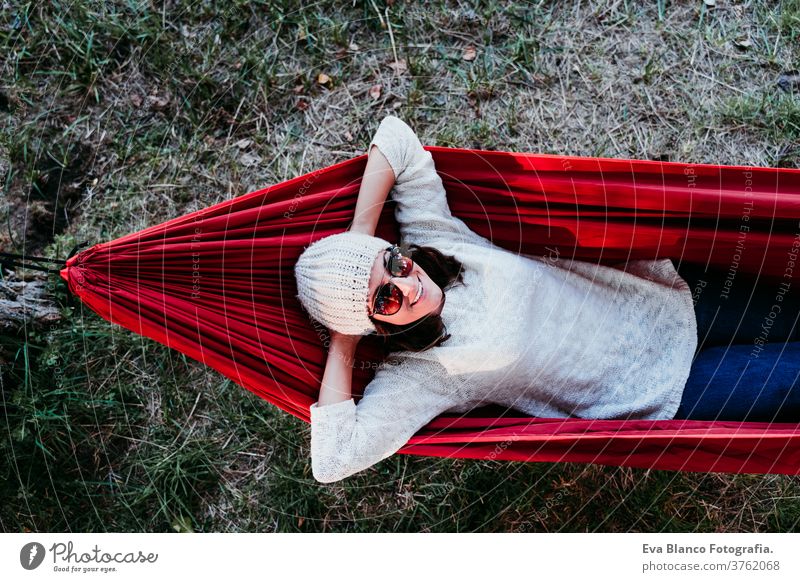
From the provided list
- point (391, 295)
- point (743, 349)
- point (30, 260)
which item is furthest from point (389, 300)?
point (30, 260)

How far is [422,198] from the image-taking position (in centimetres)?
149

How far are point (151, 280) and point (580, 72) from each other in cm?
149

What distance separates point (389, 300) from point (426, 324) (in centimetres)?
13

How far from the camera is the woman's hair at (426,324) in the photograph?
1420 mm

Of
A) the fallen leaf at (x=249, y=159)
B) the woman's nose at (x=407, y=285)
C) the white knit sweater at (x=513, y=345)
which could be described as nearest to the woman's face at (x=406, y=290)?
the woman's nose at (x=407, y=285)

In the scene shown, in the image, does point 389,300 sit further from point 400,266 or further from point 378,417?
point 378,417

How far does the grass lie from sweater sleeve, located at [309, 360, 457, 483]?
0.52 meters

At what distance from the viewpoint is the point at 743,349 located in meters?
1.59

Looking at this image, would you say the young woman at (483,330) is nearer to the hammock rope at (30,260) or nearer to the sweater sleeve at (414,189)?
the sweater sleeve at (414,189)

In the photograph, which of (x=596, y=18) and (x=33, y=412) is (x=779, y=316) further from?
(x=33, y=412)

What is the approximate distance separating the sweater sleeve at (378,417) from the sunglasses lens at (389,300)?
0.20 m

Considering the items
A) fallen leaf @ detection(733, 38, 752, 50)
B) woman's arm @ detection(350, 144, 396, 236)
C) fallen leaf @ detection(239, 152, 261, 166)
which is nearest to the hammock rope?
fallen leaf @ detection(239, 152, 261, 166)

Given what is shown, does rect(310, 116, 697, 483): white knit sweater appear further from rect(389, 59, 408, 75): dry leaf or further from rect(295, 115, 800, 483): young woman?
rect(389, 59, 408, 75): dry leaf
